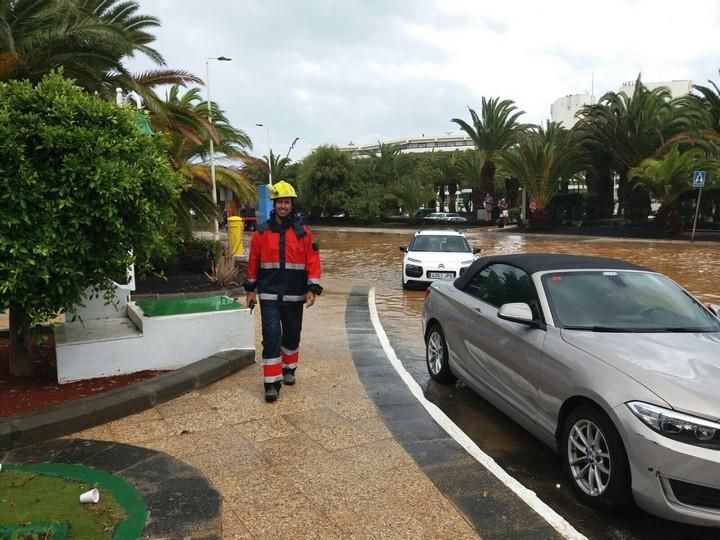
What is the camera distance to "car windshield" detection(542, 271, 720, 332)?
4121 millimetres

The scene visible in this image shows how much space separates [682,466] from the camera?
2912 millimetres

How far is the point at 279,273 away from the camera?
5.23 meters

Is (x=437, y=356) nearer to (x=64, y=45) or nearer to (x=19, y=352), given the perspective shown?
(x=19, y=352)

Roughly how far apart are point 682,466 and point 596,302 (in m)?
1.61

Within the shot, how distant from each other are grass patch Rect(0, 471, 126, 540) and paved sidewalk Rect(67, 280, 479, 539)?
0.63 meters

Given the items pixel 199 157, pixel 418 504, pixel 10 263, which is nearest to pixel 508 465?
pixel 418 504

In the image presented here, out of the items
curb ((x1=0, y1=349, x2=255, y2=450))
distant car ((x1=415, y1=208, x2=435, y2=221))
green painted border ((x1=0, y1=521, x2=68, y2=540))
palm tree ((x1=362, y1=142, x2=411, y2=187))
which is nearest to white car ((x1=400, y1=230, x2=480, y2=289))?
curb ((x1=0, y1=349, x2=255, y2=450))

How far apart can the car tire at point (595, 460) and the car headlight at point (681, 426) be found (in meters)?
0.23

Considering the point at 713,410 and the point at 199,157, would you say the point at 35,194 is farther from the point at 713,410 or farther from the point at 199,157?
→ the point at 199,157

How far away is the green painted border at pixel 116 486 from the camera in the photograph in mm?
3096

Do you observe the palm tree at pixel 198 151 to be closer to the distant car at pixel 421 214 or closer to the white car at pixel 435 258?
the white car at pixel 435 258

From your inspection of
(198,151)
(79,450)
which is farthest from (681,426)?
(198,151)

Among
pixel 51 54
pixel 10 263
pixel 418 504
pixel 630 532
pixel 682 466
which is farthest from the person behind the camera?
pixel 51 54

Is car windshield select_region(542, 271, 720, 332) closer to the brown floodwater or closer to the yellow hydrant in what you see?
the brown floodwater
